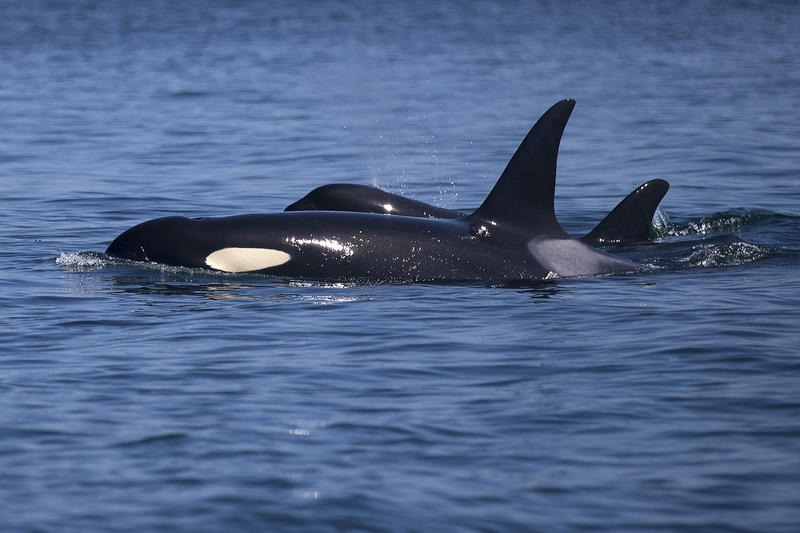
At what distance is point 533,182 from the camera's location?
44.1 feet

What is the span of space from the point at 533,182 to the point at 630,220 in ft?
9.95

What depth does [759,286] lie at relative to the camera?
44.4ft

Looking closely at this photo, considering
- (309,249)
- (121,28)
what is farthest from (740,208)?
(121,28)

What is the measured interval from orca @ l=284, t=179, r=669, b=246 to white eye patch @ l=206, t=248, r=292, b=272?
7.12ft

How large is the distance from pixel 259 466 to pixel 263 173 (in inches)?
606

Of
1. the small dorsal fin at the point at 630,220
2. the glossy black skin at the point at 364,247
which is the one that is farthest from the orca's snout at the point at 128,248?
the small dorsal fin at the point at 630,220

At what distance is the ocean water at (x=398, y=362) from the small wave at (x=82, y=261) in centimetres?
4

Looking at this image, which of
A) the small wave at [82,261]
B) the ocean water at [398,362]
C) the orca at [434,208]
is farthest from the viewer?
the orca at [434,208]

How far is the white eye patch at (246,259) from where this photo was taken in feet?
44.8

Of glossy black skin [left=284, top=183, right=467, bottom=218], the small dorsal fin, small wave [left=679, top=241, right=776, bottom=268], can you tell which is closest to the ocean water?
small wave [left=679, top=241, right=776, bottom=268]

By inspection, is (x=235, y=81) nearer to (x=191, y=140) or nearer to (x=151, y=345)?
(x=191, y=140)

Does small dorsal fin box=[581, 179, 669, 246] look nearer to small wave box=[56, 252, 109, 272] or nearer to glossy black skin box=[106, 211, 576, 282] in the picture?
glossy black skin box=[106, 211, 576, 282]

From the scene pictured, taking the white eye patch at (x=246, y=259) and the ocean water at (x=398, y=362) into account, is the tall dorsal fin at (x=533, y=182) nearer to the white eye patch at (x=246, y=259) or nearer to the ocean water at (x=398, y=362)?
the ocean water at (x=398, y=362)

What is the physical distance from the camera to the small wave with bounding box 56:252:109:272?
47.7 feet
